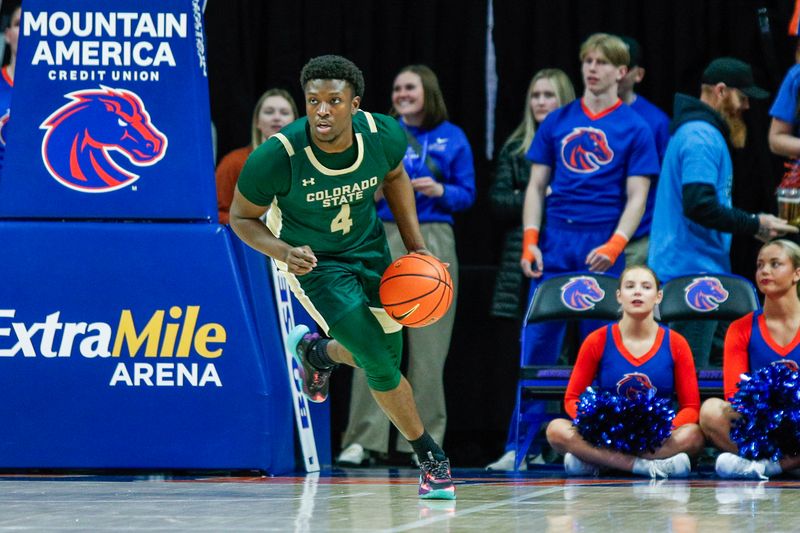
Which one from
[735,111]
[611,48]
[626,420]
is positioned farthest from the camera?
[735,111]

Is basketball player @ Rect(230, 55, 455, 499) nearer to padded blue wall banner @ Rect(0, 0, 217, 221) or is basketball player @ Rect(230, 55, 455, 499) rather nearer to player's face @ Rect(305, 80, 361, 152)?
player's face @ Rect(305, 80, 361, 152)

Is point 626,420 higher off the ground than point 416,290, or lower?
lower

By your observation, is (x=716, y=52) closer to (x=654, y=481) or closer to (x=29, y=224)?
(x=654, y=481)

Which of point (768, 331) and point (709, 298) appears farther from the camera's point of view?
point (709, 298)

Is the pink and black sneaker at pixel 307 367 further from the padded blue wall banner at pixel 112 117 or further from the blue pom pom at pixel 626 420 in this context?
the blue pom pom at pixel 626 420

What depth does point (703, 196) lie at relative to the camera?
7398 millimetres

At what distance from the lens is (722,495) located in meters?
5.41

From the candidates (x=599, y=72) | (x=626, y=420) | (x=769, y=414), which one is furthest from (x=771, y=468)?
(x=599, y=72)

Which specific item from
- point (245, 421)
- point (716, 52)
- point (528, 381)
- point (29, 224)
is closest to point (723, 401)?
point (528, 381)

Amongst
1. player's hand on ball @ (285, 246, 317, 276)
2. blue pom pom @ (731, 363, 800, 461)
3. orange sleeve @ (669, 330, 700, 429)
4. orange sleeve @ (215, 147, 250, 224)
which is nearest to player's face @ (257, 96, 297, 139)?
orange sleeve @ (215, 147, 250, 224)

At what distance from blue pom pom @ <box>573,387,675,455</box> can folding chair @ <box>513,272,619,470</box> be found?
1.66ft

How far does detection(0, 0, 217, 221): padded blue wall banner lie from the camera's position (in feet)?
22.0

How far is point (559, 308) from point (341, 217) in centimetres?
211

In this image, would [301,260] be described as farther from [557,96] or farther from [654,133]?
[654,133]
